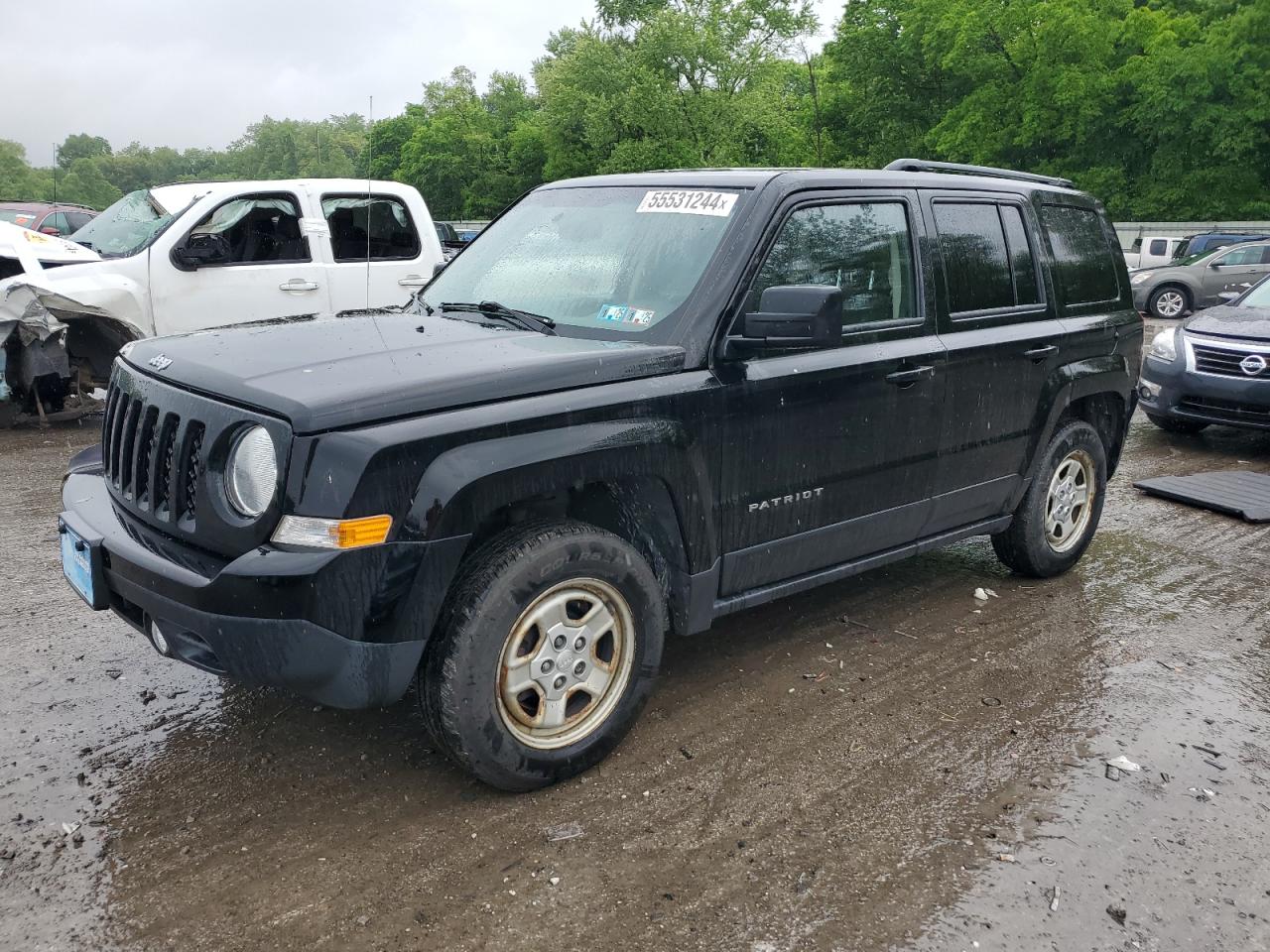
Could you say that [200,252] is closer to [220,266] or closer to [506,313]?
[220,266]

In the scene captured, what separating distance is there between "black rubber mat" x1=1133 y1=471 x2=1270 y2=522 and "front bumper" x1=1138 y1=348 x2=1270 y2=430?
0.66 metres

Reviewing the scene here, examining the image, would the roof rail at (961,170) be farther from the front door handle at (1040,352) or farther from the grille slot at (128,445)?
the grille slot at (128,445)

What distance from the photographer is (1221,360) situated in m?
8.46

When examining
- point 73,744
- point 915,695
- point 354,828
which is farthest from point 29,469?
point 915,695

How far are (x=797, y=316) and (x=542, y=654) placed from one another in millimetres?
1329

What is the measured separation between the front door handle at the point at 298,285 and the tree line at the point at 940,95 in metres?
18.5

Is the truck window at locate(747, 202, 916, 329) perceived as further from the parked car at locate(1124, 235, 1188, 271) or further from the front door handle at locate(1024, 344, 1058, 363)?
the parked car at locate(1124, 235, 1188, 271)

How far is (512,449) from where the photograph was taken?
301 cm

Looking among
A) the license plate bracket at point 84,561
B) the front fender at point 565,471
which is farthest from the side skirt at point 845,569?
the license plate bracket at point 84,561

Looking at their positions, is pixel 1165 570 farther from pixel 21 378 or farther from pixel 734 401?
pixel 21 378

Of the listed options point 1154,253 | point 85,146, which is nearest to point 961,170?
point 1154,253

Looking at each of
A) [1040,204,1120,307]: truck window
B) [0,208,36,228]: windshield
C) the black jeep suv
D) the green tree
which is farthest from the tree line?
the green tree

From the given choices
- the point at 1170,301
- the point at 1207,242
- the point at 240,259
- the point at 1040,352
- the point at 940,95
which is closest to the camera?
the point at 1040,352

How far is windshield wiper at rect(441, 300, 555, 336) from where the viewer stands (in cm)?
373
